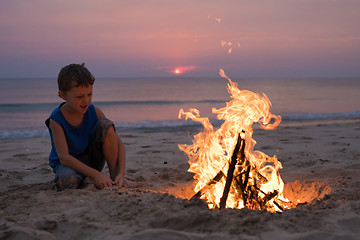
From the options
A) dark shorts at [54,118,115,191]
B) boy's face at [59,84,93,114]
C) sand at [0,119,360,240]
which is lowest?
sand at [0,119,360,240]

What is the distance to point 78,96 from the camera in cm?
327

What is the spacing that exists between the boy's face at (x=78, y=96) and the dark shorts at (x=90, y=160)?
34 cm

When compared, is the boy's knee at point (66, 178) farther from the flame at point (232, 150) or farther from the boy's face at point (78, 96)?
the flame at point (232, 150)

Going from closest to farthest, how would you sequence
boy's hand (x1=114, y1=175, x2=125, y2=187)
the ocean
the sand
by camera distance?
the sand → boy's hand (x1=114, y1=175, x2=125, y2=187) → the ocean

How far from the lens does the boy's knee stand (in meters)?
3.35

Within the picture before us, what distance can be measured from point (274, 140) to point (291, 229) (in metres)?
5.15

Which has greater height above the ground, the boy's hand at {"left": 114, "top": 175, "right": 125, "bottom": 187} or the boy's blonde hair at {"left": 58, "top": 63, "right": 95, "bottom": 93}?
the boy's blonde hair at {"left": 58, "top": 63, "right": 95, "bottom": 93}

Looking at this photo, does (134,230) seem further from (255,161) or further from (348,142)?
(348,142)

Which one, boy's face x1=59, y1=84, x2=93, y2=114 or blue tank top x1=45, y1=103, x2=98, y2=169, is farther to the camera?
blue tank top x1=45, y1=103, x2=98, y2=169

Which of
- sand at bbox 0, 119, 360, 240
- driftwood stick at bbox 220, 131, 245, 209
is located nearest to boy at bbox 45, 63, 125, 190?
sand at bbox 0, 119, 360, 240

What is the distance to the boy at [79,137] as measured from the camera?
325 centimetres

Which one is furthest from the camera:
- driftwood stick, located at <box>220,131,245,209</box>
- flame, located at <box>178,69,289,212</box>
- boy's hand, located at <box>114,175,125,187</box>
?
boy's hand, located at <box>114,175,125,187</box>

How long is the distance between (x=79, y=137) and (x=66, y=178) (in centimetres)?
51

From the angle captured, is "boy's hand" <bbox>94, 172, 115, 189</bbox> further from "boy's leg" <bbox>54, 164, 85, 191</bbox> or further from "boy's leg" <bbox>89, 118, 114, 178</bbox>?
"boy's leg" <bbox>89, 118, 114, 178</bbox>
